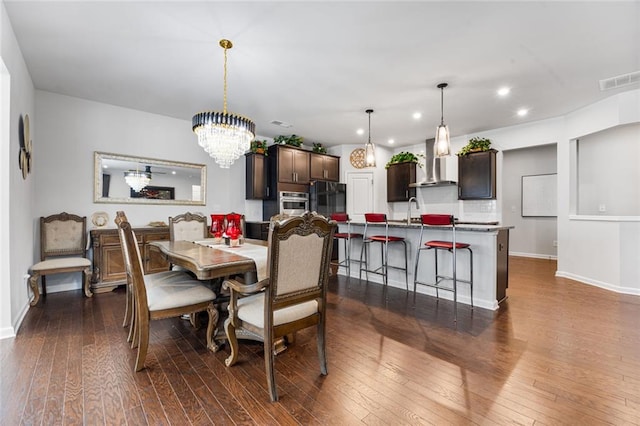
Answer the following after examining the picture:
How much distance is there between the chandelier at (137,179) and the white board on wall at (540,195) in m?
8.07

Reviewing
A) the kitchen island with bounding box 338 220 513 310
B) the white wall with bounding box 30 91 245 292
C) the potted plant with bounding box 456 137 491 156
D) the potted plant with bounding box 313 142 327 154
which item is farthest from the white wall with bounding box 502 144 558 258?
the white wall with bounding box 30 91 245 292

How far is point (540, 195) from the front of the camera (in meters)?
6.51

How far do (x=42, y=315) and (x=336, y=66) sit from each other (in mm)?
4127

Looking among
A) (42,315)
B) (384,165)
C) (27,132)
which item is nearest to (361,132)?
(384,165)

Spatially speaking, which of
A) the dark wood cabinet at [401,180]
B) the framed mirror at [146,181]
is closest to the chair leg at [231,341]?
the framed mirror at [146,181]

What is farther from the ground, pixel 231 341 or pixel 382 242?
pixel 382 242

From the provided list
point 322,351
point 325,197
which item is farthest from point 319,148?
point 322,351

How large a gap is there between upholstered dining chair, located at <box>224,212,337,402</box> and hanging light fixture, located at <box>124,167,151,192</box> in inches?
141

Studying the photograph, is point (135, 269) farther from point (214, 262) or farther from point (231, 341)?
point (231, 341)

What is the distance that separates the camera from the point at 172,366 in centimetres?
199

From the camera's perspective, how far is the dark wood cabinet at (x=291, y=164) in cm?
550

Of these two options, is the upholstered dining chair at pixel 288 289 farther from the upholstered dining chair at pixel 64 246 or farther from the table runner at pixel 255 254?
the upholstered dining chair at pixel 64 246

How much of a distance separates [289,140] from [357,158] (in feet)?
5.79

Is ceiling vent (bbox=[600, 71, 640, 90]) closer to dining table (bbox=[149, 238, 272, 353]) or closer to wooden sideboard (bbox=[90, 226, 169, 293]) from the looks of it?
dining table (bbox=[149, 238, 272, 353])
